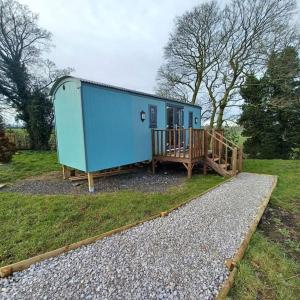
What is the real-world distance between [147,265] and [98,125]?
13.3 feet

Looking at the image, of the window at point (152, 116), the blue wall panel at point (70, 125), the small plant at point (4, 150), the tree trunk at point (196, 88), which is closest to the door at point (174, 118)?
the window at point (152, 116)

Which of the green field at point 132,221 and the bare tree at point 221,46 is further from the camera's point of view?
the bare tree at point 221,46

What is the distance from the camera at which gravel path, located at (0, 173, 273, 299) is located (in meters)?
1.85

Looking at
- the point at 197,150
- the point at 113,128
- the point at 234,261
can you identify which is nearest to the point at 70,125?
the point at 113,128

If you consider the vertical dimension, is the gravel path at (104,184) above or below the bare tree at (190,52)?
below

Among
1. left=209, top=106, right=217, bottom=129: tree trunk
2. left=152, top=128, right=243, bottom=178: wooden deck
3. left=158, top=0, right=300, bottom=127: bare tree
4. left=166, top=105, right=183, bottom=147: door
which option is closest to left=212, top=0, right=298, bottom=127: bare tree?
left=158, top=0, right=300, bottom=127: bare tree

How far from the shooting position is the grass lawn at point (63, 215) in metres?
2.80

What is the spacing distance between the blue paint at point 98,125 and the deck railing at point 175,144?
49cm

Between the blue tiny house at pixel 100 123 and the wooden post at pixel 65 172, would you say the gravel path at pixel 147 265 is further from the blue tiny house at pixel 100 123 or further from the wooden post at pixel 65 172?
the wooden post at pixel 65 172

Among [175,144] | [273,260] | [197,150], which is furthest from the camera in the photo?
[175,144]

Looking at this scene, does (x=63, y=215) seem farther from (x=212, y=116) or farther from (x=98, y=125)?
(x=212, y=116)

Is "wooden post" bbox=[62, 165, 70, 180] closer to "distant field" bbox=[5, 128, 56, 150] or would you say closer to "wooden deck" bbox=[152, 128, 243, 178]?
"wooden deck" bbox=[152, 128, 243, 178]

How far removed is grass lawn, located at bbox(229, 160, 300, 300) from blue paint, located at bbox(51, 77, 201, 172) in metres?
4.10

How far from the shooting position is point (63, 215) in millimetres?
3674
